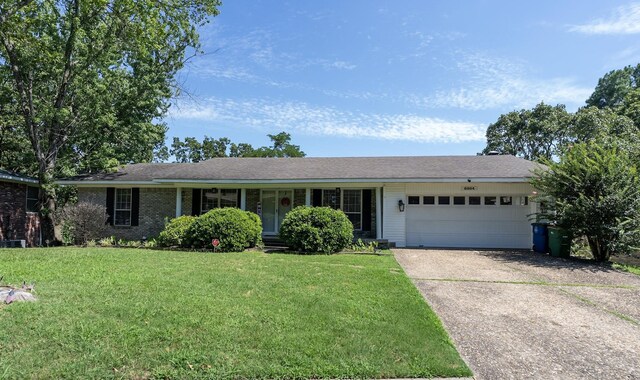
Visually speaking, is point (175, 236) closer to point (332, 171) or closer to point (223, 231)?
point (223, 231)

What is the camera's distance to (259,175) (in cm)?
1517

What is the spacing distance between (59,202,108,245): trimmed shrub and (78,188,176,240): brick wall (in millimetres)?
1934

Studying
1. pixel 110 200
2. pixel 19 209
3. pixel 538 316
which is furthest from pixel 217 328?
pixel 19 209

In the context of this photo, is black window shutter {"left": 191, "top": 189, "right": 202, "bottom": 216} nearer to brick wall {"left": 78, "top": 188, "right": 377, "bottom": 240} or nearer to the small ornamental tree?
brick wall {"left": 78, "top": 188, "right": 377, "bottom": 240}

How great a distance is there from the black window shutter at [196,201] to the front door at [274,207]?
2665 millimetres

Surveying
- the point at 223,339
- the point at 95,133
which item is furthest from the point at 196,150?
the point at 223,339

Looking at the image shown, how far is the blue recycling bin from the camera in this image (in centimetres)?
1243

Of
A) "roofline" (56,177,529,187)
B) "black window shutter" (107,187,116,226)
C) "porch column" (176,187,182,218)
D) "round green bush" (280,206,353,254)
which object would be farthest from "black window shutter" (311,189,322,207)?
"black window shutter" (107,187,116,226)

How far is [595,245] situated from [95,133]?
2149cm

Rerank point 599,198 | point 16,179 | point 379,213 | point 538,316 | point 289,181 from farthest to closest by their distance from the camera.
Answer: point 16,179 → point 289,181 → point 379,213 → point 599,198 → point 538,316

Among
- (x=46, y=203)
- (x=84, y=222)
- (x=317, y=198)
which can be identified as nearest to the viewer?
(x=84, y=222)

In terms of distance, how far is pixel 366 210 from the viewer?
14828mm

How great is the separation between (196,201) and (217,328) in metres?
12.3

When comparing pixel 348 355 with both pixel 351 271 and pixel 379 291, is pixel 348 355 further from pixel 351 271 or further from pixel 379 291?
pixel 351 271
